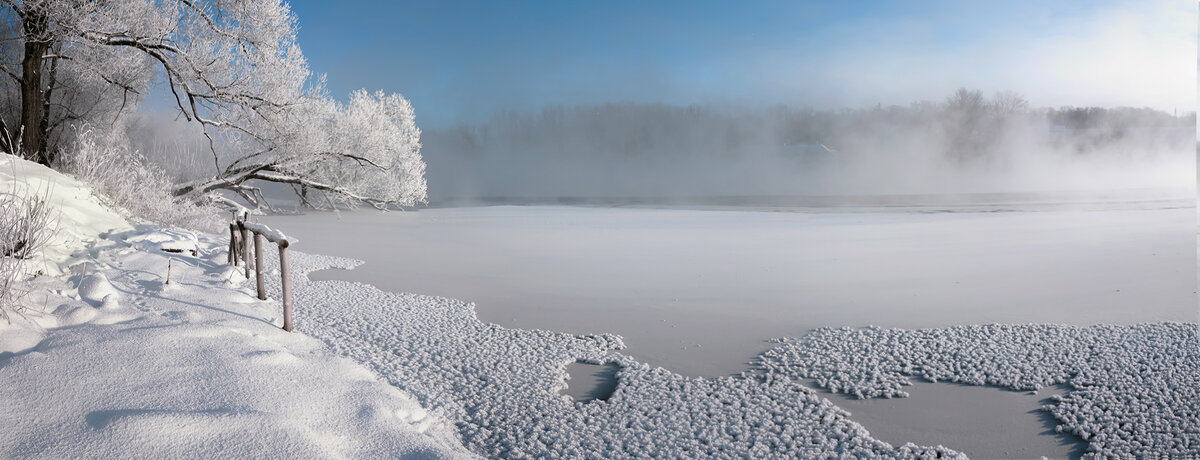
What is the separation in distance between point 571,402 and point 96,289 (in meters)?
3.36

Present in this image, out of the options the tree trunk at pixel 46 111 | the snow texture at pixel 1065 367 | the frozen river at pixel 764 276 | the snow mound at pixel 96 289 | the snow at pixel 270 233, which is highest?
the tree trunk at pixel 46 111

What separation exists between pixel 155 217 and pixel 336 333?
226 inches

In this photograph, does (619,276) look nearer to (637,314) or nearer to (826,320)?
(637,314)

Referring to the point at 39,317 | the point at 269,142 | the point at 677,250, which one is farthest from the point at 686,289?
the point at 269,142

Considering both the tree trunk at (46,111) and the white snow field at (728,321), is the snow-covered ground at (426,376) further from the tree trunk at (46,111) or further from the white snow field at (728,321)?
the tree trunk at (46,111)

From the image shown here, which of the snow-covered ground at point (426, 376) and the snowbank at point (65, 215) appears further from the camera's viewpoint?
the snowbank at point (65, 215)

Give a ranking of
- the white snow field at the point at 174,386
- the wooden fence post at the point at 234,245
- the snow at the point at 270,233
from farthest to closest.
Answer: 1. the wooden fence post at the point at 234,245
2. the snow at the point at 270,233
3. the white snow field at the point at 174,386

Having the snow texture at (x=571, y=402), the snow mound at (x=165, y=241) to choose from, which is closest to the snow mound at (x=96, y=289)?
the snow texture at (x=571, y=402)

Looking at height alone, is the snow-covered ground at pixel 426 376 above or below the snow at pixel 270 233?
below

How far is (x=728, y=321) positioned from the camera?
630 cm

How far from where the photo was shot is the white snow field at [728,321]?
3705mm

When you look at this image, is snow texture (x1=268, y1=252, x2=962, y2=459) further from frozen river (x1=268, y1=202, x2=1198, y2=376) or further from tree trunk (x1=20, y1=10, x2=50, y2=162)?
tree trunk (x1=20, y1=10, x2=50, y2=162)

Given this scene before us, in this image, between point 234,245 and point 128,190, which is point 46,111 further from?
point 234,245

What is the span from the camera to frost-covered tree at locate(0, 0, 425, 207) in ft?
32.5
